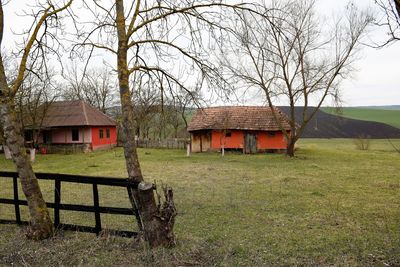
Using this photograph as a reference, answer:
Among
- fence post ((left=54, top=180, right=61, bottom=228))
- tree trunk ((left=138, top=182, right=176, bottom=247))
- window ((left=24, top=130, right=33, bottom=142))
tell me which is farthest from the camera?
window ((left=24, top=130, right=33, bottom=142))

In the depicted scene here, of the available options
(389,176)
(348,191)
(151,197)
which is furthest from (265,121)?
(151,197)

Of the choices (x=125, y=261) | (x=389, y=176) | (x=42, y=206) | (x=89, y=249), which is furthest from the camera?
(x=389, y=176)

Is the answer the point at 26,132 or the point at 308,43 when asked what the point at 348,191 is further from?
the point at 26,132

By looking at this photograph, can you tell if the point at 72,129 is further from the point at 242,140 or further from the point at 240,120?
the point at 242,140

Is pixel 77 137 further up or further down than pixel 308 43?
further down

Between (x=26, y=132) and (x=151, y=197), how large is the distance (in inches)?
1355

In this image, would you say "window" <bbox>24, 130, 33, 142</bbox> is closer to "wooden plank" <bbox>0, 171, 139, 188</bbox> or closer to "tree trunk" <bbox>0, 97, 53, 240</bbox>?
"wooden plank" <bbox>0, 171, 139, 188</bbox>

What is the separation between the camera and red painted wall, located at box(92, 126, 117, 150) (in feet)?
115

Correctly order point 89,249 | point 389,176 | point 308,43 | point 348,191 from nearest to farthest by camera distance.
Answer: point 89,249
point 348,191
point 389,176
point 308,43

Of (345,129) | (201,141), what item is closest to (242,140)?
(201,141)

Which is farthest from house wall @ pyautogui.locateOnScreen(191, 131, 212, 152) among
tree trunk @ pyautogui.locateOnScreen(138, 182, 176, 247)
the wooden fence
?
tree trunk @ pyautogui.locateOnScreen(138, 182, 176, 247)

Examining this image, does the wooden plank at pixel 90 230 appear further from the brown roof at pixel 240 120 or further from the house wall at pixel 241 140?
the house wall at pixel 241 140

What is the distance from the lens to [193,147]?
3612 centimetres

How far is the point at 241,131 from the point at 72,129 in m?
16.9
